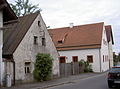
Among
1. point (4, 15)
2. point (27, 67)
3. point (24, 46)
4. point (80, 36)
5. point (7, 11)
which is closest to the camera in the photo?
point (7, 11)

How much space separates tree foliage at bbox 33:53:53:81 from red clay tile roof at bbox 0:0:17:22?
4710 millimetres

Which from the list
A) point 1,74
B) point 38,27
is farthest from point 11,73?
point 38,27

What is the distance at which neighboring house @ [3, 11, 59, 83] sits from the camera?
62.9 ft

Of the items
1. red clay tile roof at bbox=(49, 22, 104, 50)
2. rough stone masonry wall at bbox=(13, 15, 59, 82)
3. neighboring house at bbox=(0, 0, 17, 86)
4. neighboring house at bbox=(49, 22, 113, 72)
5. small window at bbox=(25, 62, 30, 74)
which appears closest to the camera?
neighboring house at bbox=(0, 0, 17, 86)

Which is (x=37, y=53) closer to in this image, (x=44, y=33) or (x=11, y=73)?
(x=44, y=33)

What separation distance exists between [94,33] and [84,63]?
7.68 metres

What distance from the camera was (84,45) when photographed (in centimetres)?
3659

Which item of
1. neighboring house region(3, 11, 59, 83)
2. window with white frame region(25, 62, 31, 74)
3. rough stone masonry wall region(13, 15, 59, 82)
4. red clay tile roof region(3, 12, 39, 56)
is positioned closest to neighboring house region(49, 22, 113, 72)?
rough stone masonry wall region(13, 15, 59, 82)

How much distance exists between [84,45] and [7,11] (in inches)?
772

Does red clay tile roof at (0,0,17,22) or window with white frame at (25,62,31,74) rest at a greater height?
red clay tile roof at (0,0,17,22)

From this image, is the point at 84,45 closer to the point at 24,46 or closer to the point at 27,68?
the point at 27,68

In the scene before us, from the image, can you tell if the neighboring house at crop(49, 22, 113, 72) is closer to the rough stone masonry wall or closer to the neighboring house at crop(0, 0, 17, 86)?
the rough stone masonry wall

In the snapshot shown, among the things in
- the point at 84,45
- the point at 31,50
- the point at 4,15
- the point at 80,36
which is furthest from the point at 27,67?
the point at 80,36

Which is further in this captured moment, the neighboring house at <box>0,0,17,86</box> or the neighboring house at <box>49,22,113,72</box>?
the neighboring house at <box>49,22,113,72</box>
